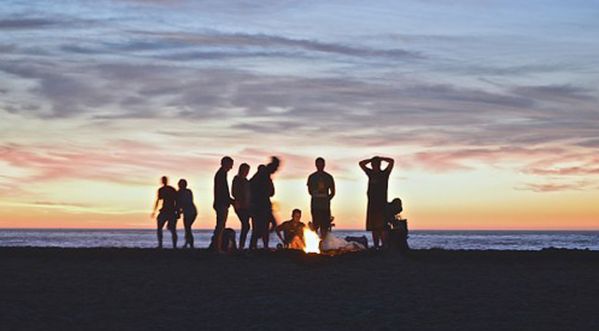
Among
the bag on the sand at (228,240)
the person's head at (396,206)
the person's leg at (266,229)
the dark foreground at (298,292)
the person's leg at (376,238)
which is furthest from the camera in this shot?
the person's leg at (266,229)

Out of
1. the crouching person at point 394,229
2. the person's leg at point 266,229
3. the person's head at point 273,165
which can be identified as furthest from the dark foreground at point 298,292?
the person's head at point 273,165

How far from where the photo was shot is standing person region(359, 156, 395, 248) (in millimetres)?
22609

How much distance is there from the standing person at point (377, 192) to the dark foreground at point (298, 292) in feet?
5.10

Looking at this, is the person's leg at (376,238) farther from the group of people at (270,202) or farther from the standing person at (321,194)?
the standing person at (321,194)

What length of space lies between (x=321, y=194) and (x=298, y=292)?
7.54m

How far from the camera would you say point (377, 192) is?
22.7 meters

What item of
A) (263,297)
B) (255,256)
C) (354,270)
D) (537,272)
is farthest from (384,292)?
(255,256)

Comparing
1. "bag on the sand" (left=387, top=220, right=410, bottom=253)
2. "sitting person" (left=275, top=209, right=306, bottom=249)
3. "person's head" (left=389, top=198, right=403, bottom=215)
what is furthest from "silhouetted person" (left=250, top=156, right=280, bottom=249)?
"bag on the sand" (left=387, top=220, right=410, bottom=253)

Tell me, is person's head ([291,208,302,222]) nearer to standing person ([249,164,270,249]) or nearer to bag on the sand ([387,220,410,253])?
standing person ([249,164,270,249])

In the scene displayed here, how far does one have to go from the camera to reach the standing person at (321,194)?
22.8 meters

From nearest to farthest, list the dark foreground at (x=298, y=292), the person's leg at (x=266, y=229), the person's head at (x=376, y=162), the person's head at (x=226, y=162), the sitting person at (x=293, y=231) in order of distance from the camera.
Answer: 1. the dark foreground at (x=298, y=292)
2. the person's head at (x=226, y=162)
3. the person's head at (x=376, y=162)
4. the sitting person at (x=293, y=231)
5. the person's leg at (x=266, y=229)

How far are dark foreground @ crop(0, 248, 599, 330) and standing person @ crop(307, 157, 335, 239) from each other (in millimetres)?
1962

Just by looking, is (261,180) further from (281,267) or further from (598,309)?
(598,309)

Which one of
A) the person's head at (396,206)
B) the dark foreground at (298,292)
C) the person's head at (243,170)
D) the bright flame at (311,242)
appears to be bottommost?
the dark foreground at (298,292)
